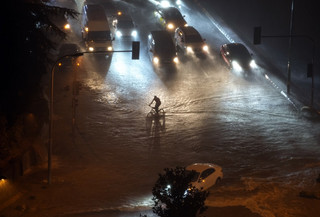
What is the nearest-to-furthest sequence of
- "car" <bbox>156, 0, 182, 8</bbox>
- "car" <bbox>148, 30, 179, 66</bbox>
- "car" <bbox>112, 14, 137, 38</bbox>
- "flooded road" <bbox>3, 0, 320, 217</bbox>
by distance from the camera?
"flooded road" <bbox>3, 0, 320, 217</bbox> → "car" <bbox>148, 30, 179, 66</bbox> → "car" <bbox>112, 14, 137, 38</bbox> → "car" <bbox>156, 0, 182, 8</bbox>

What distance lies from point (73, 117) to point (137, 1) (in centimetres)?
2795

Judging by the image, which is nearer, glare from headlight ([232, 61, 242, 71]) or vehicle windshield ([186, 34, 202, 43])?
glare from headlight ([232, 61, 242, 71])

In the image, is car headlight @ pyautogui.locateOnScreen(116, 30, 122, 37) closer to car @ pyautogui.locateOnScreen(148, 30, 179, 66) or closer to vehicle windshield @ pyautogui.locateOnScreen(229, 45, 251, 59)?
car @ pyautogui.locateOnScreen(148, 30, 179, 66)

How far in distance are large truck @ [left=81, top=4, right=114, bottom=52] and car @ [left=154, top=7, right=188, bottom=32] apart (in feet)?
21.7

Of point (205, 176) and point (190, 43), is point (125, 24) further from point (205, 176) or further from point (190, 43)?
point (205, 176)

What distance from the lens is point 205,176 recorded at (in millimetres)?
21922

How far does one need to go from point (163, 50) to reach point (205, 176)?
17.4 m

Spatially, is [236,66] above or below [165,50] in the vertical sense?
below

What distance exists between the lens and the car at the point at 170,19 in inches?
1720

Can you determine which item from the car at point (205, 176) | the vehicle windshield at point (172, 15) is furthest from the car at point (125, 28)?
the car at point (205, 176)

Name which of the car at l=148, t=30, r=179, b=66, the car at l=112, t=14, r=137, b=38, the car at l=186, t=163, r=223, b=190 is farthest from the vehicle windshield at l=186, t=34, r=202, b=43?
the car at l=186, t=163, r=223, b=190

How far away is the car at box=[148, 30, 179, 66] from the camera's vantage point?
3738 centimetres

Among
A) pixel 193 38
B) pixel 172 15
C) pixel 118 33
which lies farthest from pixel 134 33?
pixel 193 38

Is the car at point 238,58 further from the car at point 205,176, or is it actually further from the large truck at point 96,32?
the car at point 205,176
